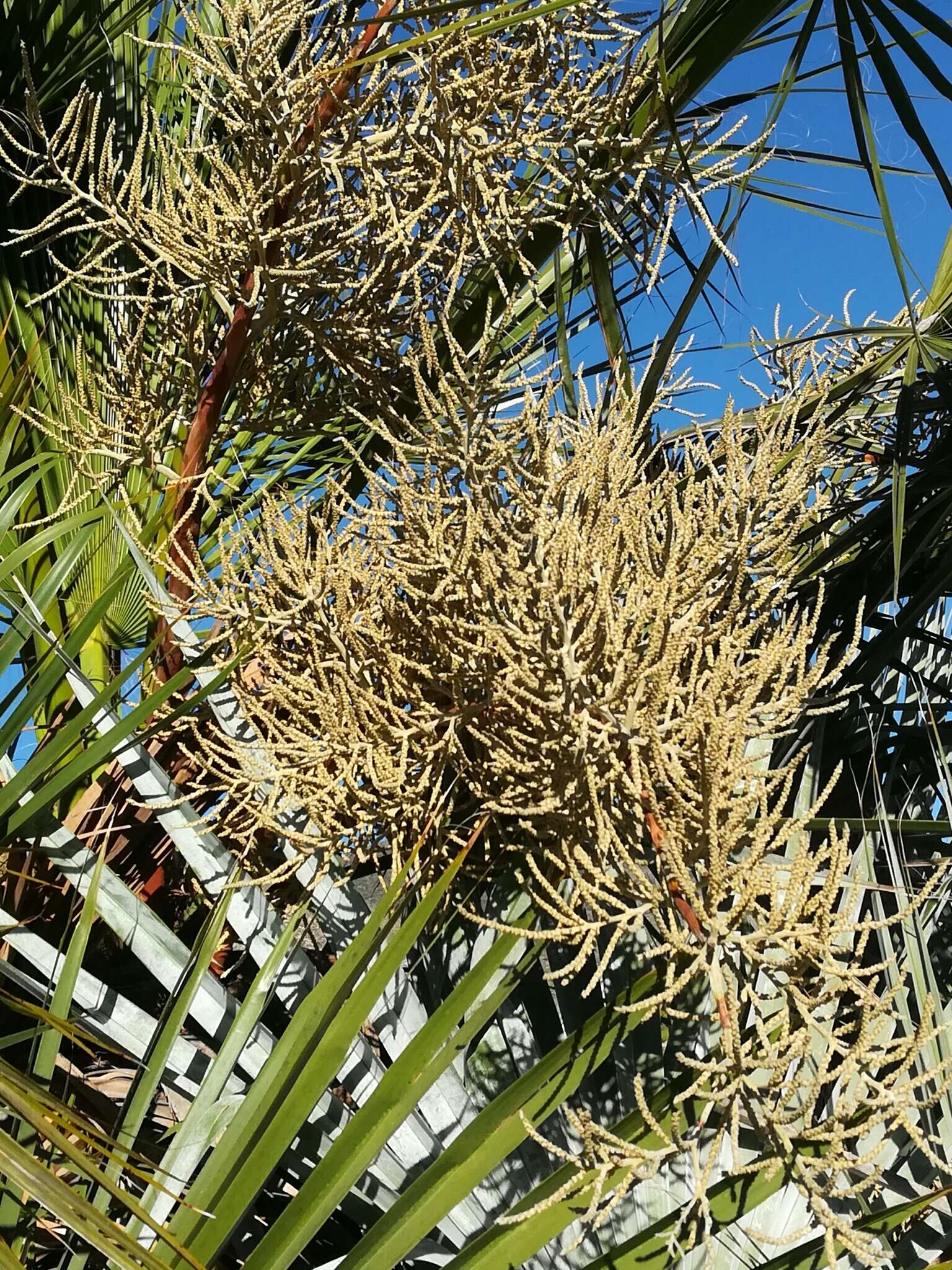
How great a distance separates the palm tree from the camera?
103 cm

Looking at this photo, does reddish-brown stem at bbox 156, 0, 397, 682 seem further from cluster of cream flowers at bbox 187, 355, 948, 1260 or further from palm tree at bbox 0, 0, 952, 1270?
cluster of cream flowers at bbox 187, 355, 948, 1260

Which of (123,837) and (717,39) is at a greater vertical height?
(717,39)

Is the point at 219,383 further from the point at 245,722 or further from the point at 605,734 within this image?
the point at 605,734

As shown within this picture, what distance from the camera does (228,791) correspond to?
4.96 ft

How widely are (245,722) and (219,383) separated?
0.59 metres

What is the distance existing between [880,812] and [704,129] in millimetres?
1193

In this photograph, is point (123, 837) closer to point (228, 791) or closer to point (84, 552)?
point (228, 791)

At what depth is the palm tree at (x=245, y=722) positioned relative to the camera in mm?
1028

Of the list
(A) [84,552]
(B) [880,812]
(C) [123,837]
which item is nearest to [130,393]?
(A) [84,552]

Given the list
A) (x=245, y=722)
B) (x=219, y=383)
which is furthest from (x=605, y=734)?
(x=219, y=383)

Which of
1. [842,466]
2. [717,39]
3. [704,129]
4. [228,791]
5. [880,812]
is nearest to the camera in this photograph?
[880,812]

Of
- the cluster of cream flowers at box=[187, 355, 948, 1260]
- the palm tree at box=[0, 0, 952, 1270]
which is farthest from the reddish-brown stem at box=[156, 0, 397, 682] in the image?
the cluster of cream flowers at box=[187, 355, 948, 1260]

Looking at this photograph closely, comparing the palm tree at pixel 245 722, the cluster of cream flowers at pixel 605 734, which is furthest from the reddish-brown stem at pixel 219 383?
the cluster of cream flowers at pixel 605 734

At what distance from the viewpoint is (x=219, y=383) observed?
1.81 meters
